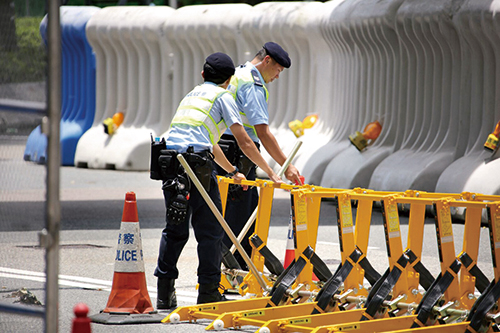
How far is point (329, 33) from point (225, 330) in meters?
11.2

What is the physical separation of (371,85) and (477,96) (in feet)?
9.76

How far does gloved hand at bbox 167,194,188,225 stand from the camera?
6.93m

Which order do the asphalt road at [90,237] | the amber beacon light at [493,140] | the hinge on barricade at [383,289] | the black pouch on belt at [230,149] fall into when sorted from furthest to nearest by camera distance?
the amber beacon light at [493,140]
the black pouch on belt at [230,149]
the hinge on barricade at [383,289]
the asphalt road at [90,237]

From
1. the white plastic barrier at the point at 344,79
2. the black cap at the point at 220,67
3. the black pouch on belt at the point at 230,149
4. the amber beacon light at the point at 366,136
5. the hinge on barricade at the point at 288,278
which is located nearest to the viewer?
the hinge on barricade at the point at 288,278

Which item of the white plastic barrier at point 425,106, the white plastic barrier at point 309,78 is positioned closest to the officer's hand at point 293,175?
the white plastic barrier at point 425,106

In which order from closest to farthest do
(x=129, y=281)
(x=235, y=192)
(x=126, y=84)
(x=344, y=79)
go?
(x=129, y=281) → (x=235, y=192) → (x=344, y=79) → (x=126, y=84)

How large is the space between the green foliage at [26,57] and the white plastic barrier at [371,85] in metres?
10.9

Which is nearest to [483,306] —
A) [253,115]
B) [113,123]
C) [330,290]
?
[330,290]

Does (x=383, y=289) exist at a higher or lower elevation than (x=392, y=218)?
lower

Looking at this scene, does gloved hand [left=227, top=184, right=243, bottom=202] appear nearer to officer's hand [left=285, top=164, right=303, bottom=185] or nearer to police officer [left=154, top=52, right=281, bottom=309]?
officer's hand [left=285, top=164, right=303, bottom=185]

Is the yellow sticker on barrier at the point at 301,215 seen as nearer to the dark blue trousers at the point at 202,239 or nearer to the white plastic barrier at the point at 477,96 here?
the dark blue trousers at the point at 202,239

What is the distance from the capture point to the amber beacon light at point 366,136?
1530 cm

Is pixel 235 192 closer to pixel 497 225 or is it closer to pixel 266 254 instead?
pixel 266 254

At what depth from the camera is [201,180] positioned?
7.05m
